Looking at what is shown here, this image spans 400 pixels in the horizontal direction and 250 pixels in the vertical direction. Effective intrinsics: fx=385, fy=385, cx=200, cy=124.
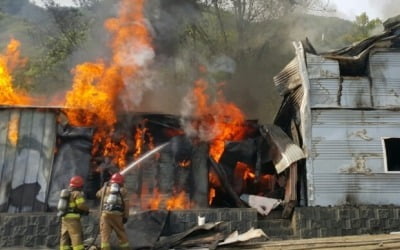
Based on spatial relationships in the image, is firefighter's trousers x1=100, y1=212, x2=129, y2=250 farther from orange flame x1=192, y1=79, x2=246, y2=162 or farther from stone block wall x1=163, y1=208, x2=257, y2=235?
orange flame x1=192, y1=79, x2=246, y2=162

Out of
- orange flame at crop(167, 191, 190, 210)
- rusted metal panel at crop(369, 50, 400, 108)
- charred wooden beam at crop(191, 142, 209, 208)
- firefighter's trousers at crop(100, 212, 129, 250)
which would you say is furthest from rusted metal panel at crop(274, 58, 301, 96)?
firefighter's trousers at crop(100, 212, 129, 250)

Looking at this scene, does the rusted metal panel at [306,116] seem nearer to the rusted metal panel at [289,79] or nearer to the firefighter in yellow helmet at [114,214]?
the rusted metal panel at [289,79]

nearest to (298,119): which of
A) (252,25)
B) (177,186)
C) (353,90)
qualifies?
(353,90)

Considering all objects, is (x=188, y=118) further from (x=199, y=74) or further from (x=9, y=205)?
(x=199, y=74)

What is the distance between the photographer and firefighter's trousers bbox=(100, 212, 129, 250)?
814 centimetres

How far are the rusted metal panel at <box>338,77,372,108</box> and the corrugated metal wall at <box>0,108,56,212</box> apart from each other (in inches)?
343

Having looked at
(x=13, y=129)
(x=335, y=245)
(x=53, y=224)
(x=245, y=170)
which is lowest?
(x=335, y=245)

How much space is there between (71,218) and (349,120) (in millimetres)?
8263

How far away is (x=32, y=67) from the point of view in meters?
27.2

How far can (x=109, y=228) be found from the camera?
8.25 meters

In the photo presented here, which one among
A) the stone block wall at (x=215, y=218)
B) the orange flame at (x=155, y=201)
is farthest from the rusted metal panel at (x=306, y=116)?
the orange flame at (x=155, y=201)

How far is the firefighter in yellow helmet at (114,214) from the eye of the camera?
26.9 feet

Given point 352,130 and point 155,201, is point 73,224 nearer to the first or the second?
point 155,201

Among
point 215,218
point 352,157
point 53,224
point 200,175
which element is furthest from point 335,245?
point 53,224
